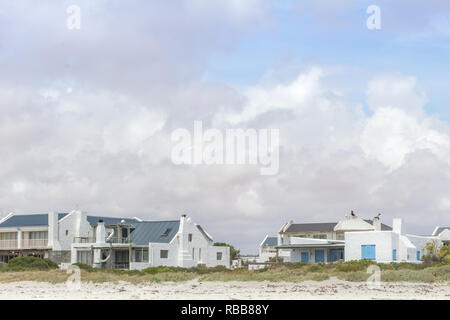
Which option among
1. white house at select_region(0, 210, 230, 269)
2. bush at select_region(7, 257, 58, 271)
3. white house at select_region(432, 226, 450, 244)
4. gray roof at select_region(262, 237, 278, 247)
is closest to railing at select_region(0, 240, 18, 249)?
white house at select_region(0, 210, 230, 269)

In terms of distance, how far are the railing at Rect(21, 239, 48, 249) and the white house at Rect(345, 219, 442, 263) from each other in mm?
27779

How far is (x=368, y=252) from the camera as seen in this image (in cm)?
5625

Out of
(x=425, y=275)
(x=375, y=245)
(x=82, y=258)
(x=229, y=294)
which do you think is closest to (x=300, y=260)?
(x=375, y=245)

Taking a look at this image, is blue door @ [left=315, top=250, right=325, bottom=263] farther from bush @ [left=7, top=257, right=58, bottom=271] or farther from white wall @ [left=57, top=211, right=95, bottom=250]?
bush @ [left=7, top=257, right=58, bottom=271]

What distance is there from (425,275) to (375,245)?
19.6 meters

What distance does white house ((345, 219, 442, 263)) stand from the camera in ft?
182

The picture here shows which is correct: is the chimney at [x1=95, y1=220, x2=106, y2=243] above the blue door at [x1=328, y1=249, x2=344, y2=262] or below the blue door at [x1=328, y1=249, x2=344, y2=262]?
above

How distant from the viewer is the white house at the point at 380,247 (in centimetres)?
5544

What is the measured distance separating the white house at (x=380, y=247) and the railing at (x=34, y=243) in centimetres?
2778

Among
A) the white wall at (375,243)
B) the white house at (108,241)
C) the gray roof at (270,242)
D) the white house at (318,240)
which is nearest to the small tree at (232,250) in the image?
the white house at (318,240)

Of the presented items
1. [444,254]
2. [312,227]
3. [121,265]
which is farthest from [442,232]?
[121,265]

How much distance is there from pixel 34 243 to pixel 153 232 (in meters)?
12.0
